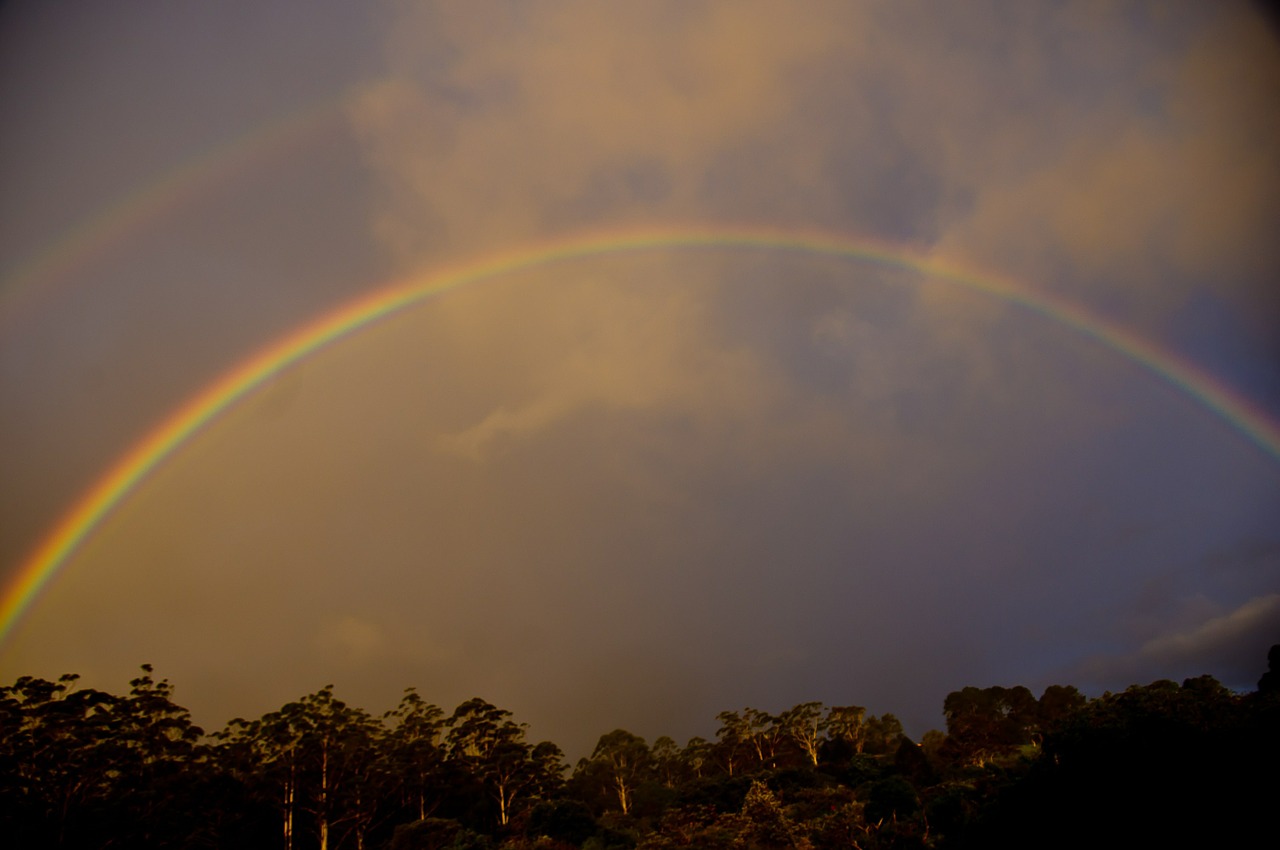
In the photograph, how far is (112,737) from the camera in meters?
50.1

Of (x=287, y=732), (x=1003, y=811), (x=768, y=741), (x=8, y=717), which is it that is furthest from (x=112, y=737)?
(x=768, y=741)

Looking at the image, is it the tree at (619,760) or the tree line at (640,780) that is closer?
the tree line at (640,780)

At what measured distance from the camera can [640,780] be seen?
82.6 meters

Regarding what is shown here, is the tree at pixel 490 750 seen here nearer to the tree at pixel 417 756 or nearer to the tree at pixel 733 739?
the tree at pixel 417 756

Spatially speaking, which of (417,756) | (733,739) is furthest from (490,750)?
(733,739)

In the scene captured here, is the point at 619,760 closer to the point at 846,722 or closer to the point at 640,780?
the point at 640,780

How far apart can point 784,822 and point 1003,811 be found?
1362 cm

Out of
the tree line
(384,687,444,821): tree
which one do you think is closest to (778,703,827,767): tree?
the tree line

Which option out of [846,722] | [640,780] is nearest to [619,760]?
[640,780]

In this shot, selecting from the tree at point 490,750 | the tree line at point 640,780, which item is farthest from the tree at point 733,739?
the tree at point 490,750

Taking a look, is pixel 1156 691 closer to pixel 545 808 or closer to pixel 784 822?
pixel 784 822

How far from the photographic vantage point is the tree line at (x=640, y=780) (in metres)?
14.6

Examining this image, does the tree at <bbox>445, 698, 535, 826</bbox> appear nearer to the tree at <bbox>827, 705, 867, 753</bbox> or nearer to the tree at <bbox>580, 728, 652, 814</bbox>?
the tree at <bbox>580, 728, 652, 814</bbox>

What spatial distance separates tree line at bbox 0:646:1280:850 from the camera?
47.9ft
